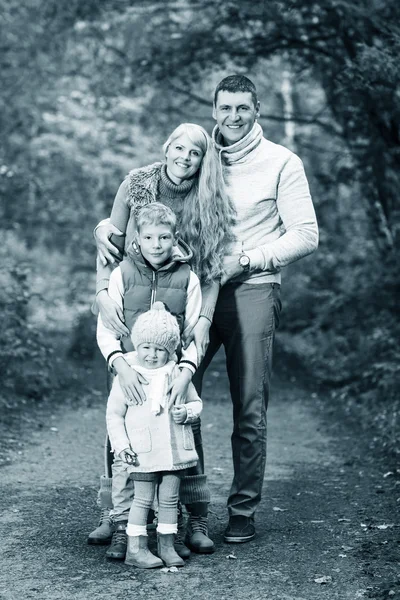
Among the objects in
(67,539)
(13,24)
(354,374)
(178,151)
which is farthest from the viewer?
(13,24)

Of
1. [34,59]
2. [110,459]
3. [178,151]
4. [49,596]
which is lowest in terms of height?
[49,596]

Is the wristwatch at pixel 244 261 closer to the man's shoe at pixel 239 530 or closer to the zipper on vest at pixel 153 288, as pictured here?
the zipper on vest at pixel 153 288

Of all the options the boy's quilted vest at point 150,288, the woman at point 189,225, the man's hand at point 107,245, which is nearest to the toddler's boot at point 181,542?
the woman at point 189,225

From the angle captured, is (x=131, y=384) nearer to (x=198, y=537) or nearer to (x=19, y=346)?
(x=198, y=537)

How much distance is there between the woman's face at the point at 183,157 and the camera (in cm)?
471

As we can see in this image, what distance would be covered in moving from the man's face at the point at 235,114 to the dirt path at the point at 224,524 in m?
2.21

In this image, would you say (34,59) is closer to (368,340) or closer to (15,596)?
(368,340)

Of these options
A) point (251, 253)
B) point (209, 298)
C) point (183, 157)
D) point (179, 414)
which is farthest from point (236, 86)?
point (179, 414)

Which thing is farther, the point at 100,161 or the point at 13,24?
the point at 100,161

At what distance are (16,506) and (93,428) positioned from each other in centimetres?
301

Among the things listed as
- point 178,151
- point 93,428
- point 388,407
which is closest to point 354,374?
point 388,407

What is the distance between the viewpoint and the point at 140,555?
4.51 meters

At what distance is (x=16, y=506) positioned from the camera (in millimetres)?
5711

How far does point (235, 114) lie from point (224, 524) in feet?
7.69
